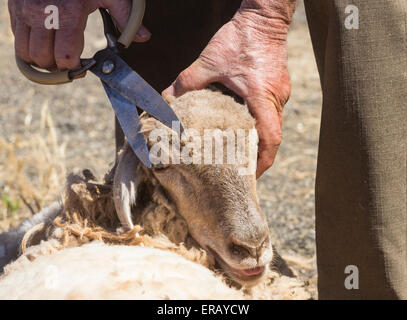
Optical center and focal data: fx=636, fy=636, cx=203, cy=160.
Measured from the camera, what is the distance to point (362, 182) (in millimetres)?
2115

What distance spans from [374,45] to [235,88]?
18.7 inches

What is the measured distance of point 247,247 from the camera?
1.90m

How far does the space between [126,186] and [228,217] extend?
39 centimetres

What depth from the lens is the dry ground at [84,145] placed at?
3.75 meters

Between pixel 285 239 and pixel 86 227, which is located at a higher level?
pixel 86 227

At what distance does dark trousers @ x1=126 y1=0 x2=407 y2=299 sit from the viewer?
6.81 ft

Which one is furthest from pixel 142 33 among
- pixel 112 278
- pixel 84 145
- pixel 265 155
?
pixel 84 145

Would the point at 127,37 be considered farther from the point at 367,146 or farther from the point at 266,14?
the point at 367,146

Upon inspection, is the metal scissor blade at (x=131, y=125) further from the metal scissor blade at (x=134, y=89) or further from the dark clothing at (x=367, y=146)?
the dark clothing at (x=367, y=146)

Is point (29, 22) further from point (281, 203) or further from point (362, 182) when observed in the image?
point (281, 203)

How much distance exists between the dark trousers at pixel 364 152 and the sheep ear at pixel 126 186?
0.65 metres

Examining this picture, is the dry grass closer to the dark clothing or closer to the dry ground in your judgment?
the dry ground
